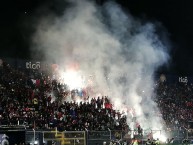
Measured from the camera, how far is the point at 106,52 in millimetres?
43188

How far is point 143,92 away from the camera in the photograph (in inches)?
1829

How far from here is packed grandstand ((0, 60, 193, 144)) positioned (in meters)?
30.2

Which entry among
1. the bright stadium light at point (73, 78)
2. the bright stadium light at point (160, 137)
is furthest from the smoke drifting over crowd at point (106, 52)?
the bright stadium light at point (160, 137)

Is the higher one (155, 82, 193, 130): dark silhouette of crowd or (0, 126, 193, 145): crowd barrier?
(155, 82, 193, 130): dark silhouette of crowd

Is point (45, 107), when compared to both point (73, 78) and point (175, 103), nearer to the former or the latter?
point (73, 78)

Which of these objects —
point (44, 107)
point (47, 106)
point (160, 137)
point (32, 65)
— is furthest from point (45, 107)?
point (160, 137)

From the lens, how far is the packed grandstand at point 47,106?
99.1 ft


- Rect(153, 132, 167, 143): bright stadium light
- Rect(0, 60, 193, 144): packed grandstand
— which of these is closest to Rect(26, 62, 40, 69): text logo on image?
Rect(0, 60, 193, 144): packed grandstand

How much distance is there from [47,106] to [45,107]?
37cm

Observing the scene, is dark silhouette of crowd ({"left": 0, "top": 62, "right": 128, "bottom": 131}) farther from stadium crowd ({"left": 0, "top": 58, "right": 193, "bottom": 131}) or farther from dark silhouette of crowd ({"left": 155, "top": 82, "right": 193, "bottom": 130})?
dark silhouette of crowd ({"left": 155, "top": 82, "right": 193, "bottom": 130})

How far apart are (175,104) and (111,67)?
921cm

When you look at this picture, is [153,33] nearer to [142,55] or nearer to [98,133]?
[142,55]

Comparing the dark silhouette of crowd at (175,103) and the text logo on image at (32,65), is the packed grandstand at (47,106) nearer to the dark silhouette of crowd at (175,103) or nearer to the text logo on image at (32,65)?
the text logo on image at (32,65)

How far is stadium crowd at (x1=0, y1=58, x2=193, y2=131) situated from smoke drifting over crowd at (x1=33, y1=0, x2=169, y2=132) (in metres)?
3.04
